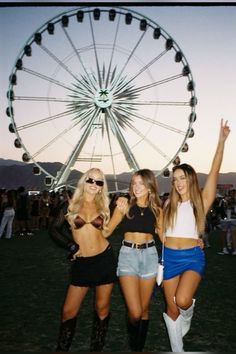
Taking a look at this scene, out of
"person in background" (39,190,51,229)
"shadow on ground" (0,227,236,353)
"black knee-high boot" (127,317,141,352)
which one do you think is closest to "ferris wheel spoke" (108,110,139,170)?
"person in background" (39,190,51,229)

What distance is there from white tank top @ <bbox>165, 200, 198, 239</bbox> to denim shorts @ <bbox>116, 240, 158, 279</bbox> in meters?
0.27

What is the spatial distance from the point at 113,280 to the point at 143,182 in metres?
0.93

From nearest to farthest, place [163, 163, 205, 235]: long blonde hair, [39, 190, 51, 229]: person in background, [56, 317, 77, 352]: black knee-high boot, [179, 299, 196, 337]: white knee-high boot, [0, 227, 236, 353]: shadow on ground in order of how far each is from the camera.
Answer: [56, 317, 77, 352]: black knee-high boot → [179, 299, 196, 337]: white knee-high boot → [163, 163, 205, 235]: long blonde hair → [0, 227, 236, 353]: shadow on ground → [39, 190, 51, 229]: person in background

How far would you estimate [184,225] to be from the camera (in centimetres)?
374

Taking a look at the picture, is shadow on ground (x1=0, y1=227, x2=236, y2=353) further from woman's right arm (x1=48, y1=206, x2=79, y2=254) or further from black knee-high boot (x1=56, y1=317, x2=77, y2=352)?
woman's right arm (x1=48, y1=206, x2=79, y2=254)

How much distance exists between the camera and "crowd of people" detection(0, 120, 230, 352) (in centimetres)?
358

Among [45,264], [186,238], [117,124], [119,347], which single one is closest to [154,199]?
[186,238]

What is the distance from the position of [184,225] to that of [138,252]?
1.55ft

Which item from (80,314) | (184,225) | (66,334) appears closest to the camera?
(66,334)

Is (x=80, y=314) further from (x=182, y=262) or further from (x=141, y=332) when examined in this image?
(x=182, y=262)

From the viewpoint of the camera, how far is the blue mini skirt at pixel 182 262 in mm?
3648

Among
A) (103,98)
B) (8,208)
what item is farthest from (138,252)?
(103,98)

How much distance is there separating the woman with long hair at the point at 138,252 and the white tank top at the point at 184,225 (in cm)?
19

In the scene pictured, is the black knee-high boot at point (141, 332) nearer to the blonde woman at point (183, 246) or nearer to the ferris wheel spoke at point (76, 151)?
the blonde woman at point (183, 246)
